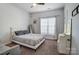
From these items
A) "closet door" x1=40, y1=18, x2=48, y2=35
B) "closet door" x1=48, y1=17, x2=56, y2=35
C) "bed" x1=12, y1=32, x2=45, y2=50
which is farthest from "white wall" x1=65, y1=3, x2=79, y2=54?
"bed" x1=12, y1=32, x2=45, y2=50

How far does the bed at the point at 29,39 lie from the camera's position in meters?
1.06

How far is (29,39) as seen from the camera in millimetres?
1166

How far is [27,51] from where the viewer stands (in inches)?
39.8

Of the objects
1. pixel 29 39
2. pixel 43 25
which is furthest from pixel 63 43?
pixel 29 39

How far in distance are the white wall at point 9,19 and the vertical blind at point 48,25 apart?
332mm

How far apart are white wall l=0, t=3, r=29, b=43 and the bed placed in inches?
6.2

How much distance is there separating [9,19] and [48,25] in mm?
752

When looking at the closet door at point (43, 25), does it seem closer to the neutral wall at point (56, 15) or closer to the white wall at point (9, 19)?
the neutral wall at point (56, 15)

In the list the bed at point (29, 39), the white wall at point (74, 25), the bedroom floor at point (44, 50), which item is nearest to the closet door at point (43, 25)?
the bed at point (29, 39)

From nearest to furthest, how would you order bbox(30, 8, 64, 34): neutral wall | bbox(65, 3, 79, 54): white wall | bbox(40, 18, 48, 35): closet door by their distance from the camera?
bbox(65, 3, 79, 54): white wall → bbox(30, 8, 64, 34): neutral wall → bbox(40, 18, 48, 35): closet door

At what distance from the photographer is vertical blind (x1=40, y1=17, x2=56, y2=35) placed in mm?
1116

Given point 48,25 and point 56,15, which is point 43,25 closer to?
point 48,25

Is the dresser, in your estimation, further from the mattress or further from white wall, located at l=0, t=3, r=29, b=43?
white wall, located at l=0, t=3, r=29, b=43
